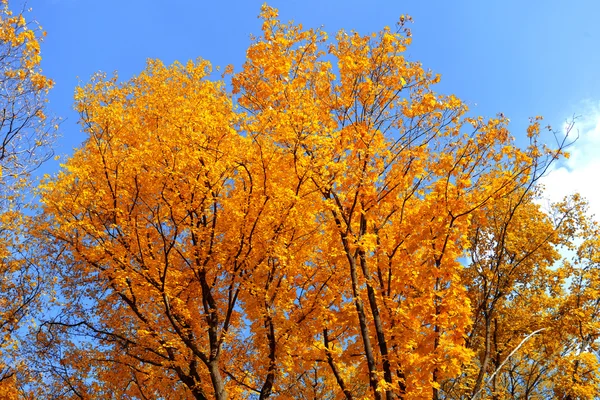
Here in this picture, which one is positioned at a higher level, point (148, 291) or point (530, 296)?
point (530, 296)

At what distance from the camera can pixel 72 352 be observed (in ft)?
42.1

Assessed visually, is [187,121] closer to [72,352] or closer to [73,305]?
[73,305]

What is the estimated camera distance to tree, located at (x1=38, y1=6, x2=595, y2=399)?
8.84 m

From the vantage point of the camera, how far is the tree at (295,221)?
8.84 metres

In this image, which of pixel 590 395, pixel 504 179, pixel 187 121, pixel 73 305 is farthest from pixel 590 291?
pixel 73 305

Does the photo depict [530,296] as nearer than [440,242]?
No

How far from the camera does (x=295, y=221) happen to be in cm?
1006

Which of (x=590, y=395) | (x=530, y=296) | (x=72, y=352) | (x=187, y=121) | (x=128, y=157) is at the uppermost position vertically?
(x=530, y=296)

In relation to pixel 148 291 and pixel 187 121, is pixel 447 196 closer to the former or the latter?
pixel 187 121

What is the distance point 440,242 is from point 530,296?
7.86 metres

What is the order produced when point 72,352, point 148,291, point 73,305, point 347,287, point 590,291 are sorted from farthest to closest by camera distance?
1. point 590,291
2. point 72,352
3. point 73,305
4. point 347,287
5. point 148,291

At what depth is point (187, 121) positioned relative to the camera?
33.1ft

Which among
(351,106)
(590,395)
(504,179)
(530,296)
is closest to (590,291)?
(530,296)

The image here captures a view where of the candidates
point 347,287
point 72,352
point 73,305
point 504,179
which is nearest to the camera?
point 504,179
